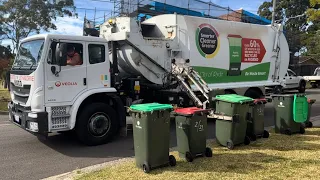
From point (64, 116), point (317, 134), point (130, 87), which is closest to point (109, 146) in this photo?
point (64, 116)

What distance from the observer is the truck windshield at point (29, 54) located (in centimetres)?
665

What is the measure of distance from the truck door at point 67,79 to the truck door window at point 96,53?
0.57ft

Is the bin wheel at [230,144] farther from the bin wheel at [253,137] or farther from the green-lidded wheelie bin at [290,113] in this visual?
the green-lidded wheelie bin at [290,113]

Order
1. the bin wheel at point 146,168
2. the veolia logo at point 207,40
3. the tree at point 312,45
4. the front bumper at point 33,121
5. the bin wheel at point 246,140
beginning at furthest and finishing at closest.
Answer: the tree at point 312,45 → the veolia logo at point 207,40 → the bin wheel at point 246,140 → the front bumper at point 33,121 → the bin wheel at point 146,168

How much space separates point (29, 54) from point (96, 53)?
1.45 m

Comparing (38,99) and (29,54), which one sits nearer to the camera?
(38,99)

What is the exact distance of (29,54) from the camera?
6992 millimetres

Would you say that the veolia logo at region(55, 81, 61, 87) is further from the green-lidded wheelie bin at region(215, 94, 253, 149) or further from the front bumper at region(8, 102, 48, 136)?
the green-lidded wheelie bin at region(215, 94, 253, 149)

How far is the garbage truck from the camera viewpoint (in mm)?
6570

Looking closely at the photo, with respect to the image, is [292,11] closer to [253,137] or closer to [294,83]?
[294,83]

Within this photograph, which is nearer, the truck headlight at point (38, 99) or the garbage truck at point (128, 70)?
the truck headlight at point (38, 99)

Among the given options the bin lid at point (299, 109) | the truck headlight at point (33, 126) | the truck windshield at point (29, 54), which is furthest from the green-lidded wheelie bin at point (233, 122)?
the truck windshield at point (29, 54)

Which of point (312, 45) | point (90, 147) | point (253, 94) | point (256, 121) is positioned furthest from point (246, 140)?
point (312, 45)

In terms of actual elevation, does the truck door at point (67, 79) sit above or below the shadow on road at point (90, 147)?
above
